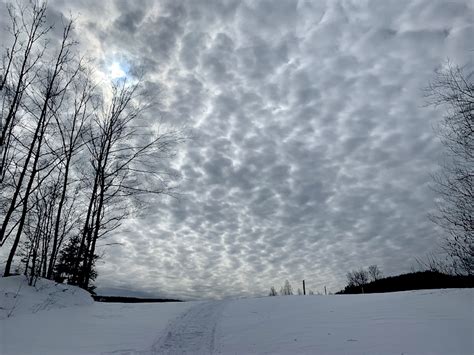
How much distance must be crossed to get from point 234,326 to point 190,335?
1737mm

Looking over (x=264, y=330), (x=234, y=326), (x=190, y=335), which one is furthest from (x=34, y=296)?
(x=264, y=330)

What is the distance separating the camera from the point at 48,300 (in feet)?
37.0

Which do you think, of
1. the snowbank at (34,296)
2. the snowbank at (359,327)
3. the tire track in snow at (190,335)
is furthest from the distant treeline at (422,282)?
the snowbank at (34,296)

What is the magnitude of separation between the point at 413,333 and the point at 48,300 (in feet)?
36.7

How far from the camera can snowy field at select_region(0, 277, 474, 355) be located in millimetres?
7309

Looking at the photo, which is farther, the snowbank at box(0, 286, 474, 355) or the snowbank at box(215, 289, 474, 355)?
the snowbank at box(0, 286, 474, 355)

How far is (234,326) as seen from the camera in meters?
10.5

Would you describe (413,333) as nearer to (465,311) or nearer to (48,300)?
(465,311)

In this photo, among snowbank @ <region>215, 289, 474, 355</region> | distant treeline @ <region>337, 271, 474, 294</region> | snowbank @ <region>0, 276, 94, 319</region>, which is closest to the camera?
snowbank @ <region>215, 289, 474, 355</region>

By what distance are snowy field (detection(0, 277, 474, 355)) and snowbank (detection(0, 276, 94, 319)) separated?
30mm

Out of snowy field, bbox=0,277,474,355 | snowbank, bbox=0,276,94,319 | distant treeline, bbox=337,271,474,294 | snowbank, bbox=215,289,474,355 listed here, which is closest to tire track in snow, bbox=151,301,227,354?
snowy field, bbox=0,277,474,355

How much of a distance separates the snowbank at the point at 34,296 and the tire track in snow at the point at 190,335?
4192 millimetres

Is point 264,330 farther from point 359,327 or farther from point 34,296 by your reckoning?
point 34,296

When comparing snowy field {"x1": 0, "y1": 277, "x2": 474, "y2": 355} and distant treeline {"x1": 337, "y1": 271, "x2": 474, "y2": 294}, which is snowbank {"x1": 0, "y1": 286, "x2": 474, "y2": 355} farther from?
distant treeline {"x1": 337, "y1": 271, "x2": 474, "y2": 294}
